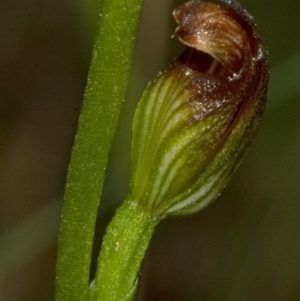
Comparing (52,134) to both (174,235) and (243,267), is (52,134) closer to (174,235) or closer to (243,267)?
(174,235)

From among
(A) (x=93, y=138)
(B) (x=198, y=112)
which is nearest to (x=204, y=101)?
(B) (x=198, y=112)

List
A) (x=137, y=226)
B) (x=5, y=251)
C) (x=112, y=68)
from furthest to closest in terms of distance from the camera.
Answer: (x=5, y=251) → (x=137, y=226) → (x=112, y=68)

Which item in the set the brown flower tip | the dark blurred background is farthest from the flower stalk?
the dark blurred background

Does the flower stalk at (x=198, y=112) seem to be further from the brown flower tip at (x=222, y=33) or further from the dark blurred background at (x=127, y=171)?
the dark blurred background at (x=127, y=171)

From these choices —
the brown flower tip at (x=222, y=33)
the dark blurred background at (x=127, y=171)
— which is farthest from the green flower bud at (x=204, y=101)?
the dark blurred background at (x=127, y=171)

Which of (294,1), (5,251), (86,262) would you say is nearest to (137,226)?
(86,262)

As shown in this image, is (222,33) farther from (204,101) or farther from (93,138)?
(93,138)
